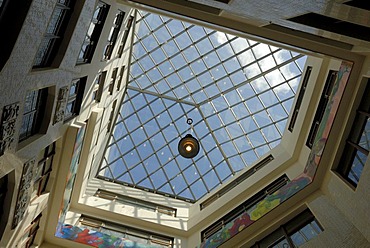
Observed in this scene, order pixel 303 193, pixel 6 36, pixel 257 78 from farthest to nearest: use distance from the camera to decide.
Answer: pixel 257 78 < pixel 303 193 < pixel 6 36

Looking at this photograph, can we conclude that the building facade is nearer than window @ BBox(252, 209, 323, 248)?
Yes

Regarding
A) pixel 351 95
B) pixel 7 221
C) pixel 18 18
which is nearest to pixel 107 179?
pixel 7 221

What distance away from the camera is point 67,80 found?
40.6 feet

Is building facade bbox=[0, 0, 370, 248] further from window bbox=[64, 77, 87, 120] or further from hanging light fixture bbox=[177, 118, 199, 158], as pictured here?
hanging light fixture bbox=[177, 118, 199, 158]

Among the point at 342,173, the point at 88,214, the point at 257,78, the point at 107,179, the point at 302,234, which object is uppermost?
the point at 257,78

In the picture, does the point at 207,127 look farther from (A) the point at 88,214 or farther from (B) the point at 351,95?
(B) the point at 351,95

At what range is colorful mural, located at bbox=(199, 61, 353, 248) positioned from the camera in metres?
14.5

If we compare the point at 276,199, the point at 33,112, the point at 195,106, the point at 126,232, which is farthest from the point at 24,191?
the point at 195,106

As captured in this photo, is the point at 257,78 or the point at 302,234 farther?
the point at 257,78

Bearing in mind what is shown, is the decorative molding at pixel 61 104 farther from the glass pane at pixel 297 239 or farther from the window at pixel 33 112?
the glass pane at pixel 297 239

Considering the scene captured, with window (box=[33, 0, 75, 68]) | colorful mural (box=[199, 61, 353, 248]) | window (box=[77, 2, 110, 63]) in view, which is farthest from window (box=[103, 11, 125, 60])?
colorful mural (box=[199, 61, 353, 248])

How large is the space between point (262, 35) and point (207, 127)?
16.5 m

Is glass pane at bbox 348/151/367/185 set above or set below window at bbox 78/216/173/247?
below

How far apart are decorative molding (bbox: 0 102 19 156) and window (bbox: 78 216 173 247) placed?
11989 millimetres
